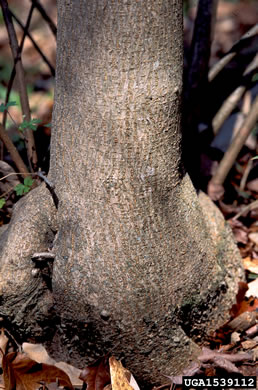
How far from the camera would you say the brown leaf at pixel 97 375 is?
4.87 feet

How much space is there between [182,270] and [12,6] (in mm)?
5503

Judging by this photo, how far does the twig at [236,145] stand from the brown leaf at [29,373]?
4.02 feet

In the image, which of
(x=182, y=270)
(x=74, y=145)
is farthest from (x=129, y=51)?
(x=182, y=270)

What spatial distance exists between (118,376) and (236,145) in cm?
122

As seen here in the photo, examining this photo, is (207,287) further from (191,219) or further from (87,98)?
(87,98)

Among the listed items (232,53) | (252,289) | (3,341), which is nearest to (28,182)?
(3,341)

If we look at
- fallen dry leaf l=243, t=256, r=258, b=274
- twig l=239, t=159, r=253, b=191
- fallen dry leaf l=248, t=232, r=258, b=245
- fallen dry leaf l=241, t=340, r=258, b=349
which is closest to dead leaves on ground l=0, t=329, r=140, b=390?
fallen dry leaf l=241, t=340, r=258, b=349

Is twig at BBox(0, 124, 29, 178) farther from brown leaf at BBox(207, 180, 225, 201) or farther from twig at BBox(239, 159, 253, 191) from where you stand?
twig at BBox(239, 159, 253, 191)

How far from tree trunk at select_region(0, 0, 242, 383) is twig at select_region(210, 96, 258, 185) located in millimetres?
443

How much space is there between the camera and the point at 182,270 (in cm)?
153

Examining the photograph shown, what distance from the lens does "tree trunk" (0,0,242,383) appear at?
1.27m

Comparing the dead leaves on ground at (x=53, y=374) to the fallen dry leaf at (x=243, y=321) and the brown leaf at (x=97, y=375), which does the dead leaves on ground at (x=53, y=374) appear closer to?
the brown leaf at (x=97, y=375)

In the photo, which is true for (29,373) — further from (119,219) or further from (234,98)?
(234,98)

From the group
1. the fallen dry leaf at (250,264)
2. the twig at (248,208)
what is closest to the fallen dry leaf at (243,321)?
the fallen dry leaf at (250,264)
